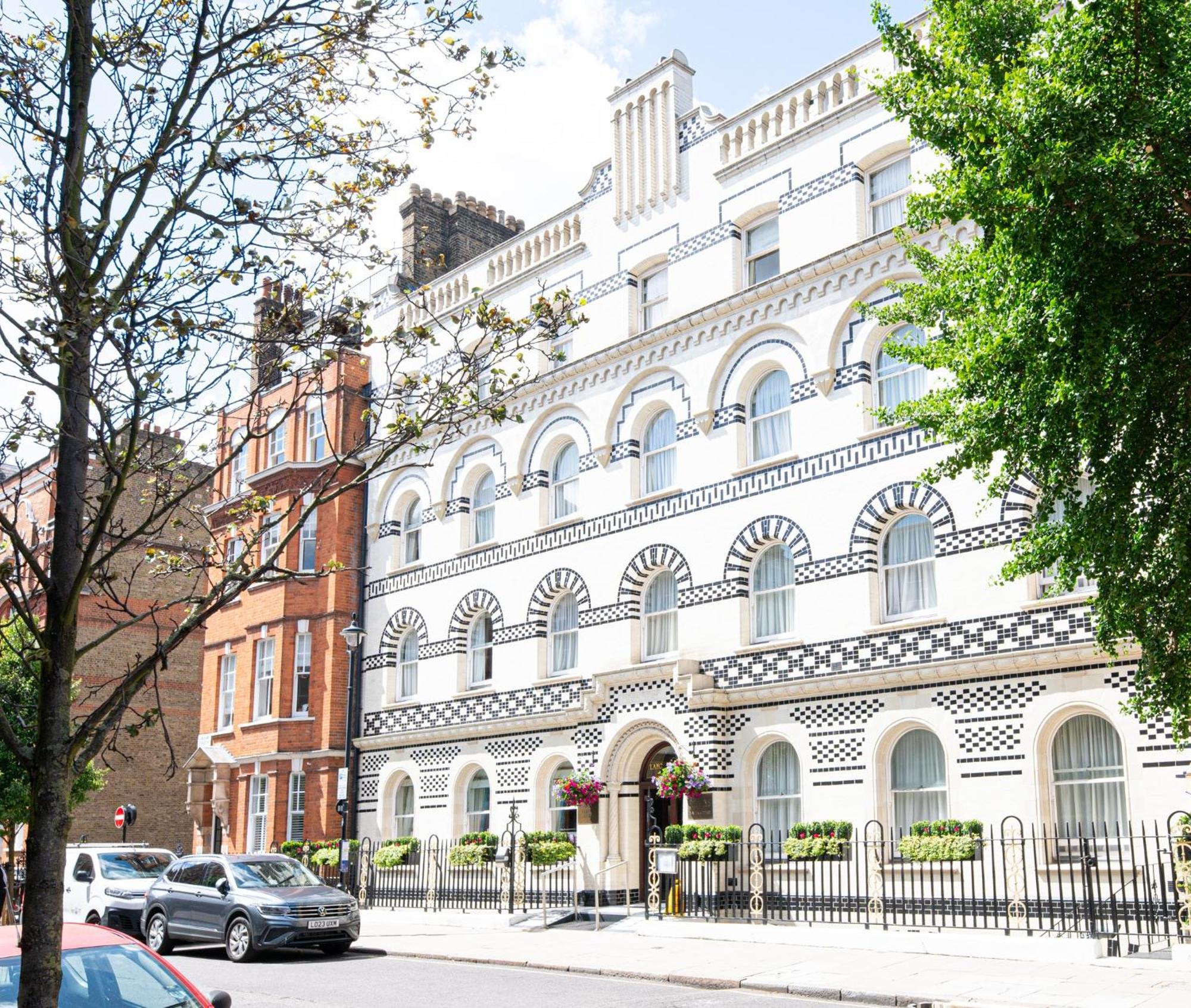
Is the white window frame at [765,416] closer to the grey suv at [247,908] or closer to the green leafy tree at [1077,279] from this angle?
the green leafy tree at [1077,279]

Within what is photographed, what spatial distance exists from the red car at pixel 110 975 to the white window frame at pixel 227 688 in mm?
26279

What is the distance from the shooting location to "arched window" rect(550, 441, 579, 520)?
26297 millimetres

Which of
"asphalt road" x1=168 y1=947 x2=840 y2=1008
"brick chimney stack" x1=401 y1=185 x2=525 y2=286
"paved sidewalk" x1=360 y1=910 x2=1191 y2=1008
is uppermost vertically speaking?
"brick chimney stack" x1=401 y1=185 x2=525 y2=286

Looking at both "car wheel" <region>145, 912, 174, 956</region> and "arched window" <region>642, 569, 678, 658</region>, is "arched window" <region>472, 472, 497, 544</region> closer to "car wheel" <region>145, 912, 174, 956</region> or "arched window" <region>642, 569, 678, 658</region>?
"arched window" <region>642, 569, 678, 658</region>

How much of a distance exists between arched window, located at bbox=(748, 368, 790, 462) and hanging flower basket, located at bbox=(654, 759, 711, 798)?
5602 millimetres

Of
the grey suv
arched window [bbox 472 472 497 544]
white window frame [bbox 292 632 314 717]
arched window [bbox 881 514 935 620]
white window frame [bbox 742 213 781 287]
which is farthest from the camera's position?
white window frame [bbox 292 632 314 717]

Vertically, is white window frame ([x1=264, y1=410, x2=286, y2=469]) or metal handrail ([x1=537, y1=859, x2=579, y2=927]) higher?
white window frame ([x1=264, y1=410, x2=286, y2=469])

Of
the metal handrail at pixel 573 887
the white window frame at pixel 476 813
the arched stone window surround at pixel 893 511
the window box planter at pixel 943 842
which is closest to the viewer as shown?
the window box planter at pixel 943 842

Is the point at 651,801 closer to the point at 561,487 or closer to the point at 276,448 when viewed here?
the point at 561,487

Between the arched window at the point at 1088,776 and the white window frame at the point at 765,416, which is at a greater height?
the white window frame at the point at 765,416

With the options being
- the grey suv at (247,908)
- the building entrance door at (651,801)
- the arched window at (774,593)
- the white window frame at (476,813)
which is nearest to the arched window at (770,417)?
the arched window at (774,593)

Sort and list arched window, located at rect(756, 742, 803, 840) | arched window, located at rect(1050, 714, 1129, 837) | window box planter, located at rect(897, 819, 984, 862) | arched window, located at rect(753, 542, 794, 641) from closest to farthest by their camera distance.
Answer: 1. arched window, located at rect(1050, 714, 1129, 837)
2. window box planter, located at rect(897, 819, 984, 862)
3. arched window, located at rect(756, 742, 803, 840)
4. arched window, located at rect(753, 542, 794, 641)

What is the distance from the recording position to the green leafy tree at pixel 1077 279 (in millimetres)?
10008

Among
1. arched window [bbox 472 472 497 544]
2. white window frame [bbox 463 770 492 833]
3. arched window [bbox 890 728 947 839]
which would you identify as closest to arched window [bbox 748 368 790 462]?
arched window [bbox 890 728 947 839]
